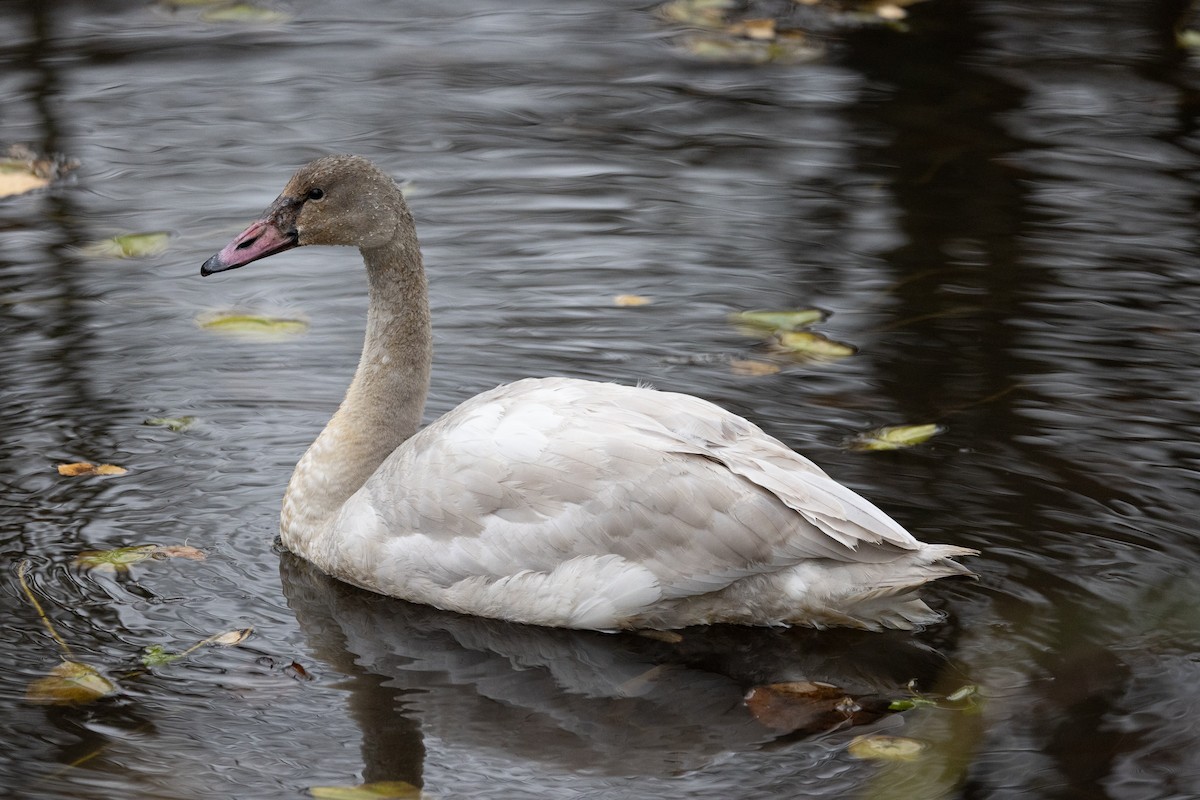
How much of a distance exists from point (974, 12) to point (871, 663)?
8.07 m

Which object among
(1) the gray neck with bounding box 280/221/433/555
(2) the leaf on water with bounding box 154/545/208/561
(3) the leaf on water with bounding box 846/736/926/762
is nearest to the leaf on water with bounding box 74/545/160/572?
(2) the leaf on water with bounding box 154/545/208/561

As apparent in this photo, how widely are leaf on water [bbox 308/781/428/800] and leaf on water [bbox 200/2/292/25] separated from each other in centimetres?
855

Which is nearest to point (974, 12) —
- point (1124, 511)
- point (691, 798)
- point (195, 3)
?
point (195, 3)

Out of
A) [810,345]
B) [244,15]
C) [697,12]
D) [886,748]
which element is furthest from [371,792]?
[697,12]

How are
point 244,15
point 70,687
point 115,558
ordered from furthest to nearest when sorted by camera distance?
point 244,15, point 115,558, point 70,687

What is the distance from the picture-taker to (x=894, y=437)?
6391 mm

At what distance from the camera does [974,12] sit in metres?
12.1

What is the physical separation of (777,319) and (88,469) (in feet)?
10.0

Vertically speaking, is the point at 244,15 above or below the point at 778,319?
above

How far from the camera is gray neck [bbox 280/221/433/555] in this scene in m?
5.77

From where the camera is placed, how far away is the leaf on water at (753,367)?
7.02 meters

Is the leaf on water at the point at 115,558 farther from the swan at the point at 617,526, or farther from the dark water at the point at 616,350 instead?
the swan at the point at 617,526

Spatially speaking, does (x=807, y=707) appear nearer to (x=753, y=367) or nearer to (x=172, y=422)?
(x=753, y=367)

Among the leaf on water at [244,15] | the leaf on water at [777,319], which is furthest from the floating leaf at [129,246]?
the leaf on water at [244,15]
